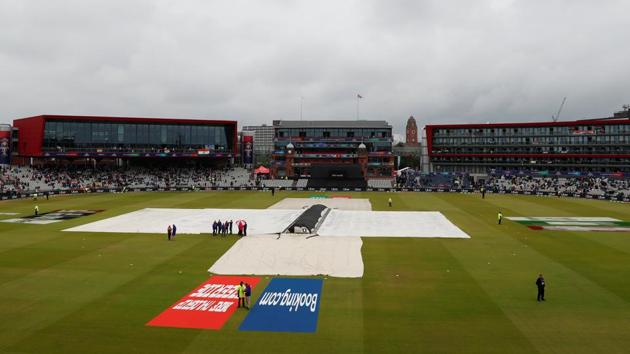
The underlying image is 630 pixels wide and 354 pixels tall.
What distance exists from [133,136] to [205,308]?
93271 millimetres

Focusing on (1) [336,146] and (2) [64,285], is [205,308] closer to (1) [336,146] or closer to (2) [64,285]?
(2) [64,285]

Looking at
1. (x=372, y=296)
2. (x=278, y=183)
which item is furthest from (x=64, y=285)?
(x=278, y=183)

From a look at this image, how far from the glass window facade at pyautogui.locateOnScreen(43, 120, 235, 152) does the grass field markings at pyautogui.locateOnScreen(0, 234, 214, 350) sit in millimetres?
79761

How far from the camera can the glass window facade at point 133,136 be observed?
323 feet

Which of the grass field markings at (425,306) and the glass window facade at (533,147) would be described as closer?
the grass field markings at (425,306)

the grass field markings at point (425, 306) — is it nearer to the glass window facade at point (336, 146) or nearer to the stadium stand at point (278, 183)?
the stadium stand at point (278, 183)

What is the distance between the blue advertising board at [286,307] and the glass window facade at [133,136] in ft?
292

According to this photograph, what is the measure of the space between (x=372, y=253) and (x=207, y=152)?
8370 centimetres

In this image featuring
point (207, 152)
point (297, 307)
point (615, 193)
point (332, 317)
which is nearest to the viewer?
point (332, 317)

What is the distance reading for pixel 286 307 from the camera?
19219 mm

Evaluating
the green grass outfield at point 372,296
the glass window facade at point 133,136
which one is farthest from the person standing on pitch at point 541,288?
the glass window facade at point 133,136

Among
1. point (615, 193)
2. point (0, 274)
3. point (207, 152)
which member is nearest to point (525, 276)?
point (0, 274)

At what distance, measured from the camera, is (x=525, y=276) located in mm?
24203

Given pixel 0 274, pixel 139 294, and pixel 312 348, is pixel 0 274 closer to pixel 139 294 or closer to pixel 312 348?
pixel 139 294
